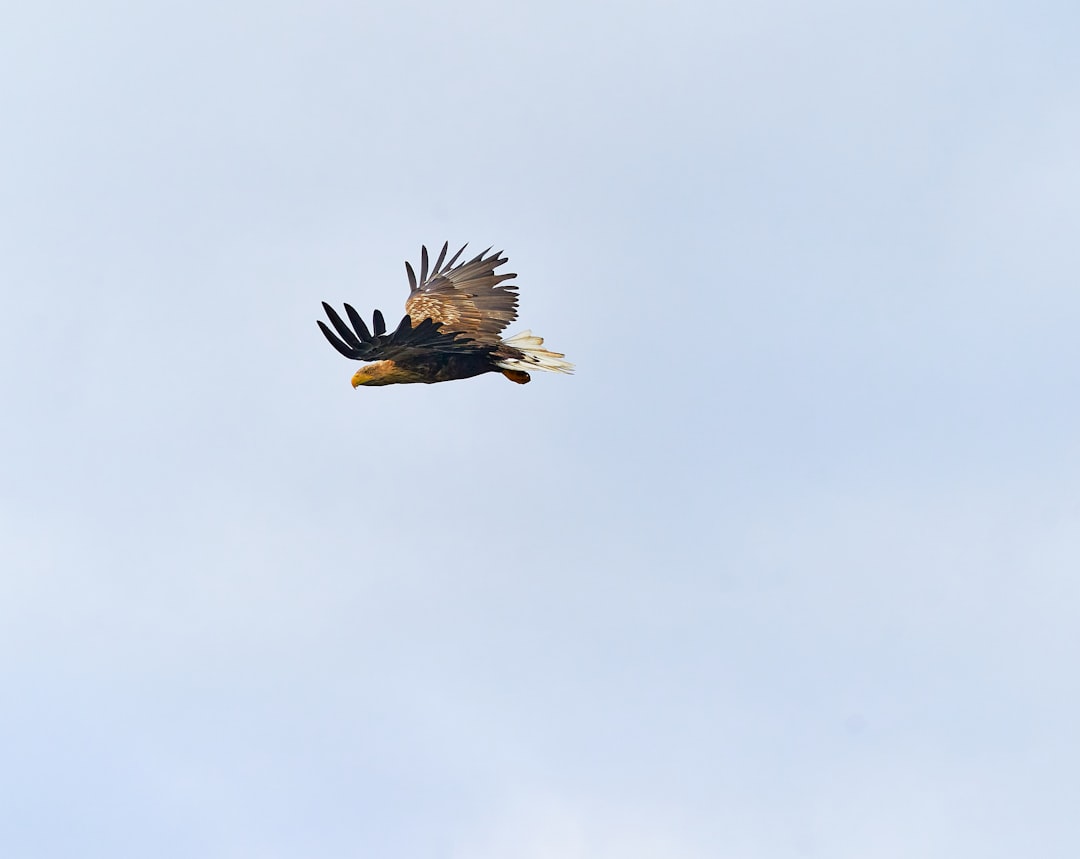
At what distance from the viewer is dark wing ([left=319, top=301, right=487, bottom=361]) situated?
22.0 metres

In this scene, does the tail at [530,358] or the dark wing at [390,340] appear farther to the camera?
the tail at [530,358]

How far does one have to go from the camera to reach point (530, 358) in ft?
78.8

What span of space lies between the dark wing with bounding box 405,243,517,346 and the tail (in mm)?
316

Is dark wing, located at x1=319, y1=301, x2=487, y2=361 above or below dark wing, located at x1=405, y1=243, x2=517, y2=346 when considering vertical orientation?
below

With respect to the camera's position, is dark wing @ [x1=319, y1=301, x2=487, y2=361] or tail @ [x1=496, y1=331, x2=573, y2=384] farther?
tail @ [x1=496, y1=331, x2=573, y2=384]

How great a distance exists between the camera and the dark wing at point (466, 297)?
24750mm

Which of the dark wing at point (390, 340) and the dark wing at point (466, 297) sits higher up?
the dark wing at point (466, 297)

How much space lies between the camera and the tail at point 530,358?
78.2ft

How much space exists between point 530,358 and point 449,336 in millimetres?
1217

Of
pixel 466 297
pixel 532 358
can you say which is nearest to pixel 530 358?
pixel 532 358

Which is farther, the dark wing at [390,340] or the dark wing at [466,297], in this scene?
the dark wing at [466,297]

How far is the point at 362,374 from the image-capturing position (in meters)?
24.0

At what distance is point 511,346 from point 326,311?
3.41 meters

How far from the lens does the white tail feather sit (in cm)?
2384
